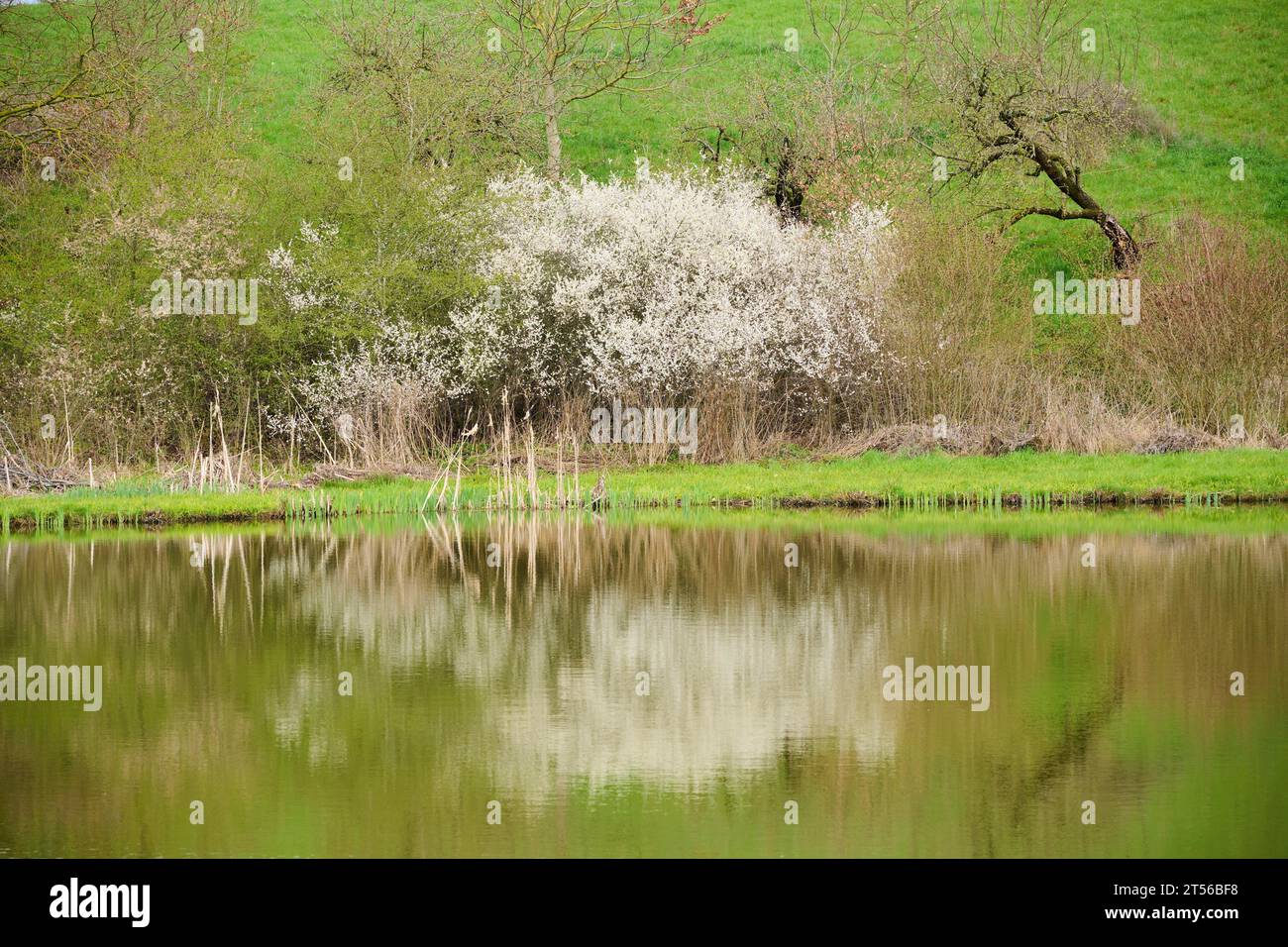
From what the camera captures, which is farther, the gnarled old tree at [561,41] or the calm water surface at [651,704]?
the gnarled old tree at [561,41]

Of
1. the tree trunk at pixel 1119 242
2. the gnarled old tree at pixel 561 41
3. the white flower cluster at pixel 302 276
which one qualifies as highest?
the gnarled old tree at pixel 561 41

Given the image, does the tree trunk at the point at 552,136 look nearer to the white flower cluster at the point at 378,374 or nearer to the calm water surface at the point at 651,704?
the white flower cluster at the point at 378,374

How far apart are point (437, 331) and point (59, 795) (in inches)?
824

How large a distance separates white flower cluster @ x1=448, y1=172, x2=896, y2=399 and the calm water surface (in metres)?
10.9

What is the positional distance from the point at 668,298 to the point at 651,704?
19.6 metres

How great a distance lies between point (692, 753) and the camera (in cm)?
955

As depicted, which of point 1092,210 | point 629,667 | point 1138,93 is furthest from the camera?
point 1138,93

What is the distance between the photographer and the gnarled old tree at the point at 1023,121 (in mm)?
33906

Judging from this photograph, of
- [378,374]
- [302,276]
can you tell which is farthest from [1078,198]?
[302,276]

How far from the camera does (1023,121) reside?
34.2 meters

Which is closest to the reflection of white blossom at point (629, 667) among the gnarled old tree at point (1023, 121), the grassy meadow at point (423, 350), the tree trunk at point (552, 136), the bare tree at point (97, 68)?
the grassy meadow at point (423, 350)

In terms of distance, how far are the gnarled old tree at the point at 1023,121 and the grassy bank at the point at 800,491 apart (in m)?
10.4

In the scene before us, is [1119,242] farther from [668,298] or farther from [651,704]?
[651,704]

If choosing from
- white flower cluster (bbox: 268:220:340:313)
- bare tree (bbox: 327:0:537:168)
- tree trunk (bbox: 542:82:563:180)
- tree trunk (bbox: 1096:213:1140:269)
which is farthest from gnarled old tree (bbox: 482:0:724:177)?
tree trunk (bbox: 1096:213:1140:269)
